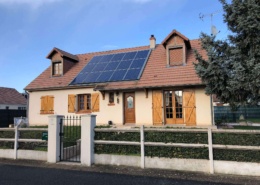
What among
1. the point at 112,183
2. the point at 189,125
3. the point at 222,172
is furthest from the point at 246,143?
the point at 189,125

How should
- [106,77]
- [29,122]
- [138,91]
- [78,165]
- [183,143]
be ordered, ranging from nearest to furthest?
[183,143]
[78,165]
[138,91]
[106,77]
[29,122]

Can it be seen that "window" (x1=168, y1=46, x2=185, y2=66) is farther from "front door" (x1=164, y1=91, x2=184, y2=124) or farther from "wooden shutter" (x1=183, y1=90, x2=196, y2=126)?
"wooden shutter" (x1=183, y1=90, x2=196, y2=126)

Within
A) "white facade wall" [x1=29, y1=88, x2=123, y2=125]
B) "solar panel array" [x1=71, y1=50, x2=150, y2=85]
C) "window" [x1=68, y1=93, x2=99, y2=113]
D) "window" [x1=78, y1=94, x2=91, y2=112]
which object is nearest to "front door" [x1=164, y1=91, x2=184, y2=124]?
"solar panel array" [x1=71, y1=50, x2=150, y2=85]

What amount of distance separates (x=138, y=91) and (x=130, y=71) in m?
1.69

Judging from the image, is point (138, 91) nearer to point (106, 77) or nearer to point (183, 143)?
point (106, 77)

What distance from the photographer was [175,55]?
15.2 meters

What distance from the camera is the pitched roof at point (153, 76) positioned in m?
13.6

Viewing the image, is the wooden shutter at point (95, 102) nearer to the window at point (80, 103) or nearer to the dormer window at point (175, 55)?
the window at point (80, 103)

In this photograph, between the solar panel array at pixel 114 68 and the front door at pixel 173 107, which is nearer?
the front door at pixel 173 107

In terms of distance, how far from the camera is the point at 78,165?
7.37 metres

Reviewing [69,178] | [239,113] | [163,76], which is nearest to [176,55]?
[163,76]

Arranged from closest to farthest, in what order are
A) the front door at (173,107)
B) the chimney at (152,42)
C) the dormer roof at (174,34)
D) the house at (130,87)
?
the house at (130,87) → the front door at (173,107) → the dormer roof at (174,34) → the chimney at (152,42)

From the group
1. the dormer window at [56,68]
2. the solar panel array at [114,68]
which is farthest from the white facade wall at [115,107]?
the dormer window at [56,68]

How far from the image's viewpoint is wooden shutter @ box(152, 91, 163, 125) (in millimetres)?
14031
